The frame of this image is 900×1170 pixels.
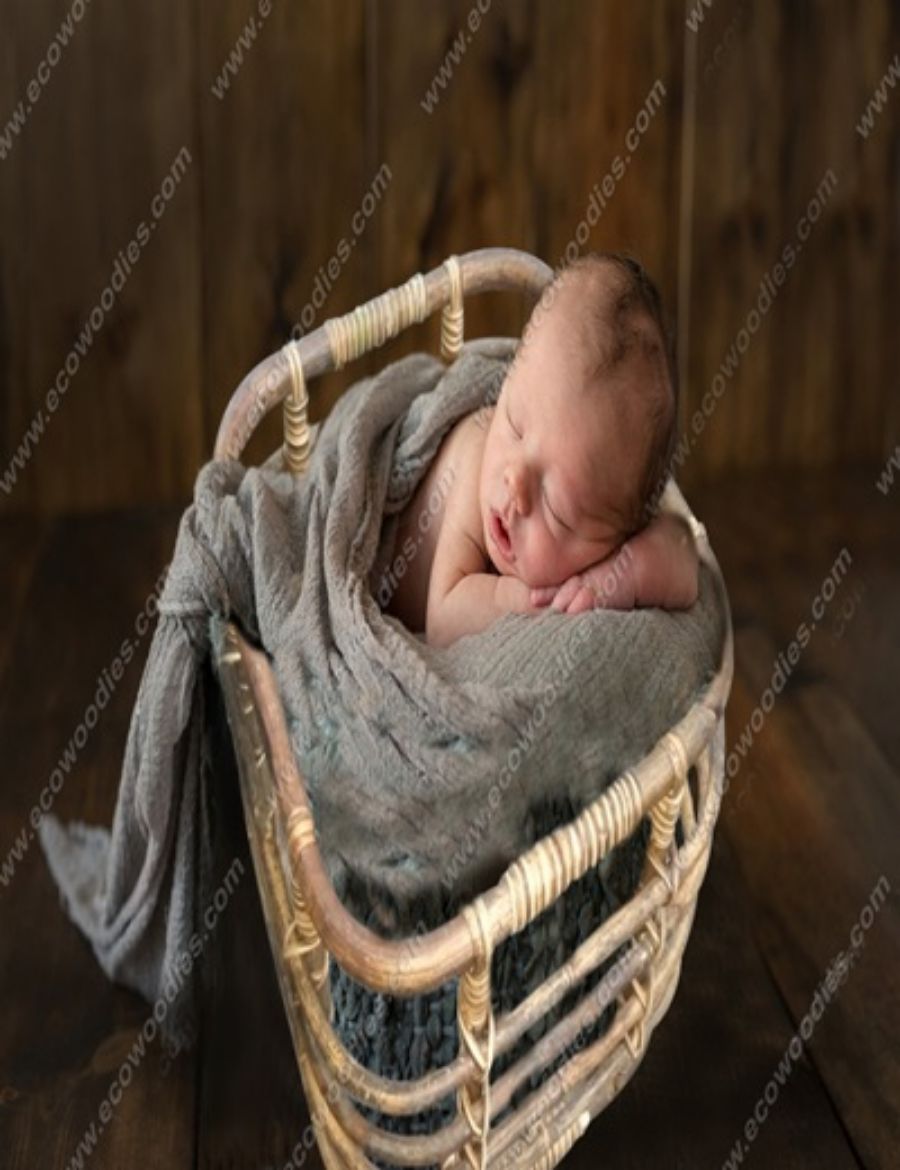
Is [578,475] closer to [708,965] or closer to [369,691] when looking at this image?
[369,691]

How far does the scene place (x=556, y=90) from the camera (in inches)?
84.0

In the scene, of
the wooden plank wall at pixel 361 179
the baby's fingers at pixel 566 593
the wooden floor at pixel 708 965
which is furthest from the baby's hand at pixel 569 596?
the wooden plank wall at pixel 361 179

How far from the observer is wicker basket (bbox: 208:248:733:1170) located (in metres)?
0.90

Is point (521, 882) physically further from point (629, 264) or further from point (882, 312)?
point (882, 312)

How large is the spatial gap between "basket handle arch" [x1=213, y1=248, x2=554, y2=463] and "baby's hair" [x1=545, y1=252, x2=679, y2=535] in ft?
0.65

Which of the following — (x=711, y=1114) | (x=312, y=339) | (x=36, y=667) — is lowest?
(x=36, y=667)

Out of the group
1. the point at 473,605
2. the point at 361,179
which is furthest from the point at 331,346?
the point at 361,179

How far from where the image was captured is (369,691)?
1.10 meters

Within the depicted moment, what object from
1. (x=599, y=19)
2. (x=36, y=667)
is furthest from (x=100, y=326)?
(x=599, y=19)

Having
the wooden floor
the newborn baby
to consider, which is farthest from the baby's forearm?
the wooden floor

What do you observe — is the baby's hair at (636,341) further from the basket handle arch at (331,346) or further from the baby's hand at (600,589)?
the basket handle arch at (331,346)

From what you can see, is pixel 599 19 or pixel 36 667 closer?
pixel 36 667

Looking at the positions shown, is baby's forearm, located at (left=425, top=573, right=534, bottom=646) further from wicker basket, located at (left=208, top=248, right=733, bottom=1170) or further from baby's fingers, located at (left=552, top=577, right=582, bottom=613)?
wicker basket, located at (left=208, top=248, right=733, bottom=1170)

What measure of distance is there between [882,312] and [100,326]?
0.94 m
